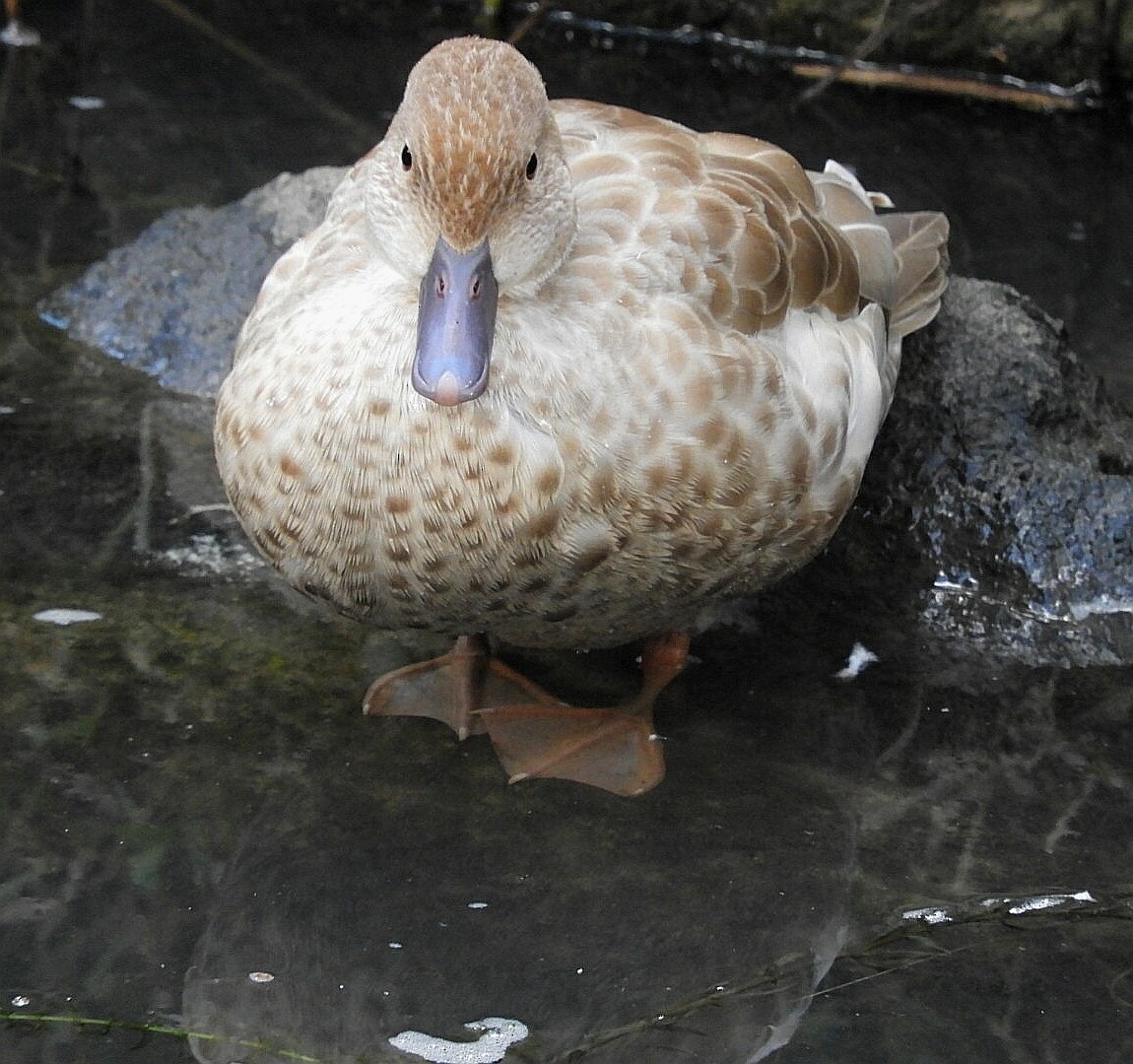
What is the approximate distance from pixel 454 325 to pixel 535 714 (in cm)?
110

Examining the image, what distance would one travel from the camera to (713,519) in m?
3.13

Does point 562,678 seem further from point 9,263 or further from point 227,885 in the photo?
point 9,263

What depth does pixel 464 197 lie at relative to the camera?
2.71 m

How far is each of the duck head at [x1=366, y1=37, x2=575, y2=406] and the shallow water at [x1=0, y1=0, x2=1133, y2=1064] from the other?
932 mm

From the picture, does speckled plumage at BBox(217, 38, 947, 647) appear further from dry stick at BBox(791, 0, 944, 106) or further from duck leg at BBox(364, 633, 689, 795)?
dry stick at BBox(791, 0, 944, 106)

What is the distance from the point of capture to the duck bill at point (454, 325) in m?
2.67

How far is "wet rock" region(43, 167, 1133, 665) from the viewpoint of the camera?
3982 millimetres

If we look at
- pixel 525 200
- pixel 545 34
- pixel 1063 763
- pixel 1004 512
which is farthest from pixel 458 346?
pixel 545 34

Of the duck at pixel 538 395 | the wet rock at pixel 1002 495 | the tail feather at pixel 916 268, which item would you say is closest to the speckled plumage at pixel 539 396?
the duck at pixel 538 395

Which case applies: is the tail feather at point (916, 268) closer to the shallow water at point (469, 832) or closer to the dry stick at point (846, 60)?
the shallow water at point (469, 832)

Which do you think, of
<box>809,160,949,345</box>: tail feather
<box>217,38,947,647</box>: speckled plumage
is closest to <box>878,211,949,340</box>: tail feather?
<box>809,160,949,345</box>: tail feather

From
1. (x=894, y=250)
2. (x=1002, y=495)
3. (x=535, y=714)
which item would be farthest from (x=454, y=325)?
(x=1002, y=495)

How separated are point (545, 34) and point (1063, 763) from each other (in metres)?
4.70

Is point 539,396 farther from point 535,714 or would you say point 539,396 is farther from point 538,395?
point 535,714
